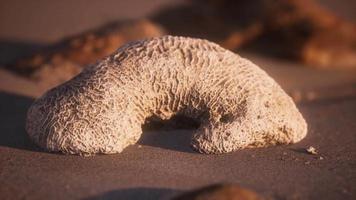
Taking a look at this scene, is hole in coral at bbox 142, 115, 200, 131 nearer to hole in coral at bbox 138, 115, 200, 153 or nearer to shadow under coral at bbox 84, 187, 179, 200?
hole in coral at bbox 138, 115, 200, 153

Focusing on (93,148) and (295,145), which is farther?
(295,145)

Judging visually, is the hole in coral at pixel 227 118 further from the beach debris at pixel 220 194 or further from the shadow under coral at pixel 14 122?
the shadow under coral at pixel 14 122

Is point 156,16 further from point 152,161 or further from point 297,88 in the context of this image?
point 152,161

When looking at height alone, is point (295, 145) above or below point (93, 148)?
above

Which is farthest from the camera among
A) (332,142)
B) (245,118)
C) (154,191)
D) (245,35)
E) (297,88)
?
(245,35)

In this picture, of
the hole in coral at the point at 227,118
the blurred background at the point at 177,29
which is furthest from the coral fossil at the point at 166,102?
the blurred background at the point at 177,29

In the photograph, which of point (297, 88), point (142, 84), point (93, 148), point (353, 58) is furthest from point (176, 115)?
point (353, 58)

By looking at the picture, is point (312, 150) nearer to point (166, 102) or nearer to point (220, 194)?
point (166, 102)
